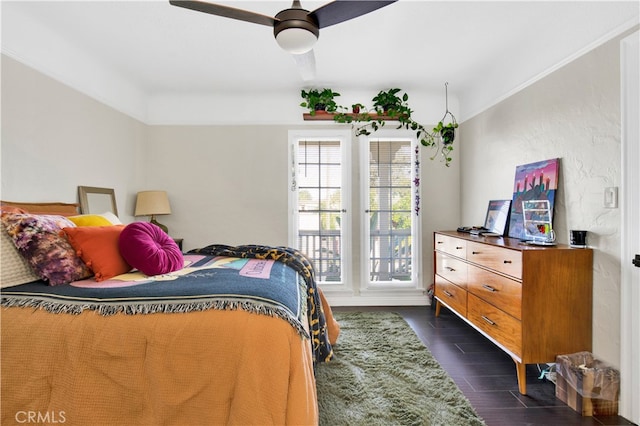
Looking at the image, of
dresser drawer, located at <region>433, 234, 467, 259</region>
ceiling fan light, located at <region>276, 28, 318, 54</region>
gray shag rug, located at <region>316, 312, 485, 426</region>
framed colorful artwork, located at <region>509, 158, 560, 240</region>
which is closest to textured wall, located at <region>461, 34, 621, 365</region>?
framed colorful artwork, located at <region>509, 158, 560, 240</region>

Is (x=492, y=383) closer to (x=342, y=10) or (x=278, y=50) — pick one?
(x=342, y=10)

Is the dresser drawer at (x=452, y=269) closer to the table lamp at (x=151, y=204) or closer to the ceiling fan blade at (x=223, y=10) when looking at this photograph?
the ceiling fan blade at (x=223, y=10)

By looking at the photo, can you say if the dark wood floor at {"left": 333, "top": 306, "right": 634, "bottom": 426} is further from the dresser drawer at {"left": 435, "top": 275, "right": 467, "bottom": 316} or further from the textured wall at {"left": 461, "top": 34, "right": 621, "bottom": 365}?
the textured wall at {"left": 461, "top": 34, "right": 621, "bottom": 365}

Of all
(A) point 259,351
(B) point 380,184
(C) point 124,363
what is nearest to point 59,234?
(C) point 124,363

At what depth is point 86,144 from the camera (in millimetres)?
2828

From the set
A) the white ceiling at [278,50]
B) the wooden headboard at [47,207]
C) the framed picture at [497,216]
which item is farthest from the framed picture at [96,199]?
the framed picture at [497,216]

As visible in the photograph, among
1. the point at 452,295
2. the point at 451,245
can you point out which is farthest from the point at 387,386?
the point at 451,245

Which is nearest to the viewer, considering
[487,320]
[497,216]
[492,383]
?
[492,383]

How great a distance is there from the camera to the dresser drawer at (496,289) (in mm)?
2006

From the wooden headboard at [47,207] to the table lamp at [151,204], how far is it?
90 cm

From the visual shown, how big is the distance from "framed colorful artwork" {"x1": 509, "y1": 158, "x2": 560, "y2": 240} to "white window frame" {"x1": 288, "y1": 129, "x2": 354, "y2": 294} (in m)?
1.73

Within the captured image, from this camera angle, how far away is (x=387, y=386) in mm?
2008

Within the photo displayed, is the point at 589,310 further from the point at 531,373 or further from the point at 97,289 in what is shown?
the point at 97,289

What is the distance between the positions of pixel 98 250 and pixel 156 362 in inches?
34.9
